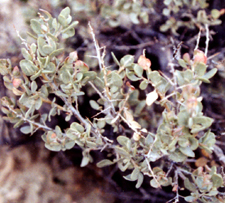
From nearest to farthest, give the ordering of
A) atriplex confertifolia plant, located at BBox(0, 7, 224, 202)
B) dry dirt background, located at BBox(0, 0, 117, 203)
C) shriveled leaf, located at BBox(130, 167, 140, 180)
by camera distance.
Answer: atriplex confertifolia plant, located at BBox(0, 7, 224, 202) < shriveled leaf, located at BBox(130, 167, 140, 180) < dry dirt background, located at BBox(0, 0, 117, 203)

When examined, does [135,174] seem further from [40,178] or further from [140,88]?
[40,178]

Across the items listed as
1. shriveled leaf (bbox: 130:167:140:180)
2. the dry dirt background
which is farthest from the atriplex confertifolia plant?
the dry dirt background

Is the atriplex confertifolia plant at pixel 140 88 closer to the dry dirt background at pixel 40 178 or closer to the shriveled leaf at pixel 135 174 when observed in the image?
the shriveled leaf at pixel 135 174

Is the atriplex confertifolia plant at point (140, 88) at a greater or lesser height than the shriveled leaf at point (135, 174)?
greater

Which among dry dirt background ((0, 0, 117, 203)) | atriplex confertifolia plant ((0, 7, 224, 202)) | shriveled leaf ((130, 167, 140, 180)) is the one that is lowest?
dry dirt background ((0, 0, 117, 203))

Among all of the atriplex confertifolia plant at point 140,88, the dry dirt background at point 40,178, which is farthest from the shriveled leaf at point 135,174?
the dry dirt background at point 40,178

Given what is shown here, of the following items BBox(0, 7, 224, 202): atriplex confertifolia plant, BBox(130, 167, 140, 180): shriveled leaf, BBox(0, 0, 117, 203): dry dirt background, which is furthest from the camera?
BBox(0, 0, 117, 203): dry dirt background

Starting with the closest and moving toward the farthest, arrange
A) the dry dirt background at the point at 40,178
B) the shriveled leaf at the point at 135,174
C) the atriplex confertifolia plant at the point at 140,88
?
the atriplex confertifolia plant at the point at 140,88 < the shriveled leaf at the point at 135,174 < the dry dirt background at the point at 40,178

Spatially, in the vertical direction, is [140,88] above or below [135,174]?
above

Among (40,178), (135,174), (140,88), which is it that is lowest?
(40,178)

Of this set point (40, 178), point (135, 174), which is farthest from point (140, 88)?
point (40, 178)

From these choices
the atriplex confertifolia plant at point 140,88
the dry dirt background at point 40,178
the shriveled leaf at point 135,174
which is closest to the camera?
the atriplex confertifolia plant at point 140,88

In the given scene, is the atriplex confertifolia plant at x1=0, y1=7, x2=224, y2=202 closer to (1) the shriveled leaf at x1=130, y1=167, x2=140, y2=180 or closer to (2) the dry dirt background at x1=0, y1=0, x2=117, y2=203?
(1) the shriveled leaf at x1=130, y1=167, x2=140, y2=180
